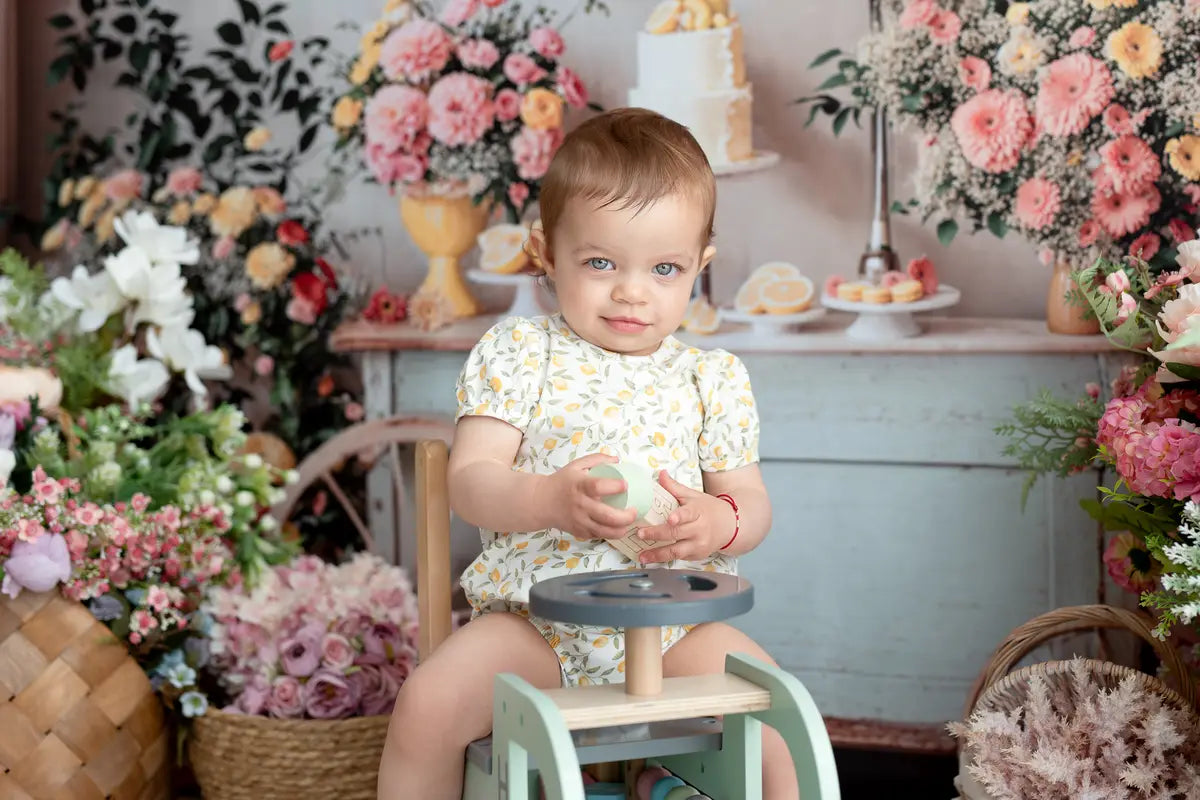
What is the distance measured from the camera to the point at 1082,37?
2.29 metres

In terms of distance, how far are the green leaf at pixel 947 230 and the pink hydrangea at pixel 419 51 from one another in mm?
1056

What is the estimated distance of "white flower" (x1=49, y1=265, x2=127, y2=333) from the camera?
7.51 feet

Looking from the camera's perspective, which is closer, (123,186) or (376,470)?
(376,470)

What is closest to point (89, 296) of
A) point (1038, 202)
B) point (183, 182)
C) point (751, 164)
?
point (183, 182)

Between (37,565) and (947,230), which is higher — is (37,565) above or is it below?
below

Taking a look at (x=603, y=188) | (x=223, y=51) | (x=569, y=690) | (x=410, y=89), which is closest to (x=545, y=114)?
(x=410, y=89)

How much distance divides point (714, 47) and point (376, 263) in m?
0.92

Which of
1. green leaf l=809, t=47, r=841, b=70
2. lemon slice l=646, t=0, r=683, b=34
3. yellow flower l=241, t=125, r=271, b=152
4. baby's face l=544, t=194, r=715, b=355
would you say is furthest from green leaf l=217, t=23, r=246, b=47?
baby's face l=544, t=194, r=715, b=355

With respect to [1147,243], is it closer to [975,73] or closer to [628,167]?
[975,73]

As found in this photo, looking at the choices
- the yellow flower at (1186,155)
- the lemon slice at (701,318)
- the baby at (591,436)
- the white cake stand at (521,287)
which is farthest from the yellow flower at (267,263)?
the yellow flower at (1186,155)

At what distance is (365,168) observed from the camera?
9.64 ft

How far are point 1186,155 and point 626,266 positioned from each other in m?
1.20

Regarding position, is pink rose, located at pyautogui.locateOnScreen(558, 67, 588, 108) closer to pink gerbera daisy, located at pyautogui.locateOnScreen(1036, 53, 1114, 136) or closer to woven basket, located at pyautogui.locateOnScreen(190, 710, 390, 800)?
pink gerbera daisy, located at pyautogui.locateOnScreen(1036, 53, 1114, 136)

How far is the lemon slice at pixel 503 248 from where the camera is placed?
2.74 meters
